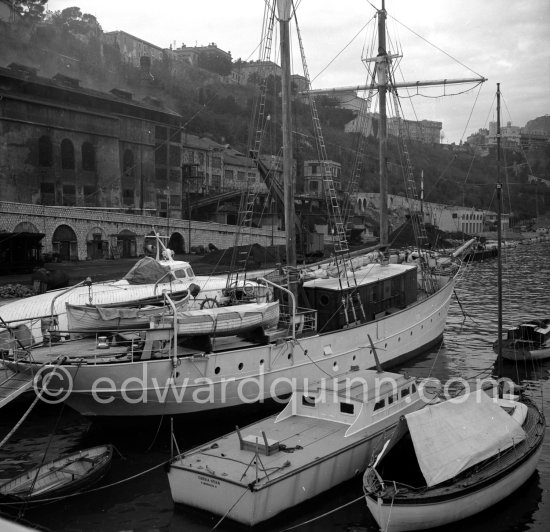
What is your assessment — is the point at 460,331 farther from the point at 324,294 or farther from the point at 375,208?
the point at 375,208

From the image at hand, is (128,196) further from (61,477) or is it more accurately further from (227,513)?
(227,513)

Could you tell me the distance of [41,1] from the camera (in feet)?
336

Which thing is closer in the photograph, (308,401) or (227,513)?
(227,513)

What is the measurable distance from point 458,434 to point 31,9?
109976 mm

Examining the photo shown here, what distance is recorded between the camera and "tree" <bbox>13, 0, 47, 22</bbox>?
9862 cm

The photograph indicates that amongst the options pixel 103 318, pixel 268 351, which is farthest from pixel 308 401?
pixel 103 318

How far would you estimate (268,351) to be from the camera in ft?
63.7

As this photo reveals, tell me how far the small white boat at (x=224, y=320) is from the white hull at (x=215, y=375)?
2.44 ft

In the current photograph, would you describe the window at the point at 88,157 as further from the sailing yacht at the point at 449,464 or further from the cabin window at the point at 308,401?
the sailing yacht at the point at 449,464

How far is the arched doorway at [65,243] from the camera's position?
170 feet

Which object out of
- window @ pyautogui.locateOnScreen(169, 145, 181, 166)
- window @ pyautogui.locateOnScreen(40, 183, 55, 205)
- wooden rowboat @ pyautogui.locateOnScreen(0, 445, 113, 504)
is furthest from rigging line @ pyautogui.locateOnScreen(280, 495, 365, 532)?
window @ pyautogui.locateOnScreen(169, 145, 181, 166)

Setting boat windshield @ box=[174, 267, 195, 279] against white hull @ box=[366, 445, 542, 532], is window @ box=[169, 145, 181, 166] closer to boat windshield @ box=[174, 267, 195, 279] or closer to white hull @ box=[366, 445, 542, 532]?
boat windshield @ box=[174, 267, 195, 279]

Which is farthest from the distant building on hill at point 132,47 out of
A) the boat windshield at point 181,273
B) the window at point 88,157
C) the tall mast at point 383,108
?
the boat windshield at point 181,273

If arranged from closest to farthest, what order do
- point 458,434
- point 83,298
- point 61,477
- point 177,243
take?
point 458,434 < point 61,477 < point 83,298 < point 177,243
